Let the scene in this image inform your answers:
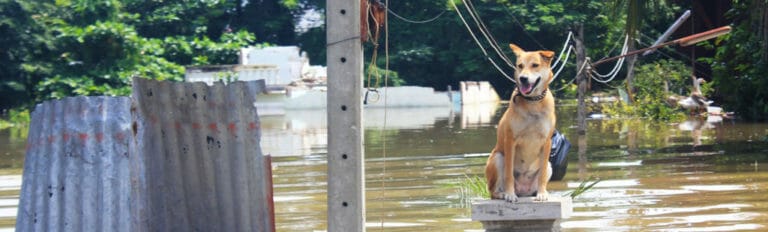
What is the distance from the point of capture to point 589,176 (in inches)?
562

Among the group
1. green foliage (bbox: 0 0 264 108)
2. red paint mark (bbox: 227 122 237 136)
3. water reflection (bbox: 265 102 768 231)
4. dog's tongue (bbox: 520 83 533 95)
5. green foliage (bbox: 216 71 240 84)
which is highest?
green foliage (bbox: 0 0 264 108)

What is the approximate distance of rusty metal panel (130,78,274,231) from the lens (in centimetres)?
646

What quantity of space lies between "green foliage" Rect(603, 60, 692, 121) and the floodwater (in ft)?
5.08

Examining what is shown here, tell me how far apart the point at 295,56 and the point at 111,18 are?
23.0ft

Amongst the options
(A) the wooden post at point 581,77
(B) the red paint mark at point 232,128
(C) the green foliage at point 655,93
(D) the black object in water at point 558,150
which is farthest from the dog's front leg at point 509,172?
(C) the green foliage at point 655,93

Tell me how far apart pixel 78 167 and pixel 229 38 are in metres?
41.1

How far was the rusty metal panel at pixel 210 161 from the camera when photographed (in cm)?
646

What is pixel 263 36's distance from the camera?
192 ft

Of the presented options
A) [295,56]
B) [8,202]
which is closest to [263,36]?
[295,56]

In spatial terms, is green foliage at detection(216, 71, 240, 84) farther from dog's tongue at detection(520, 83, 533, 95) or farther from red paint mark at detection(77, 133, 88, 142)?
red paint mark at detection(77, 133, 88, 142)

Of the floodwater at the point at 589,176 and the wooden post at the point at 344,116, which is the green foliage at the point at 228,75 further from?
the wooden post at the point at 344,116

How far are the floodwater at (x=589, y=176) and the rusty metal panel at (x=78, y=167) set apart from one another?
4164mm

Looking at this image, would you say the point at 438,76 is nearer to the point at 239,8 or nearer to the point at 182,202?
the point at 239,8

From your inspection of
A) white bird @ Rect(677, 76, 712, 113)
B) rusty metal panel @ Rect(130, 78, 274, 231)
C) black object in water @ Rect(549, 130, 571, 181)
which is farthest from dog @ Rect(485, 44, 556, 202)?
white bird @ Rect(677, 76, 712, 113)
